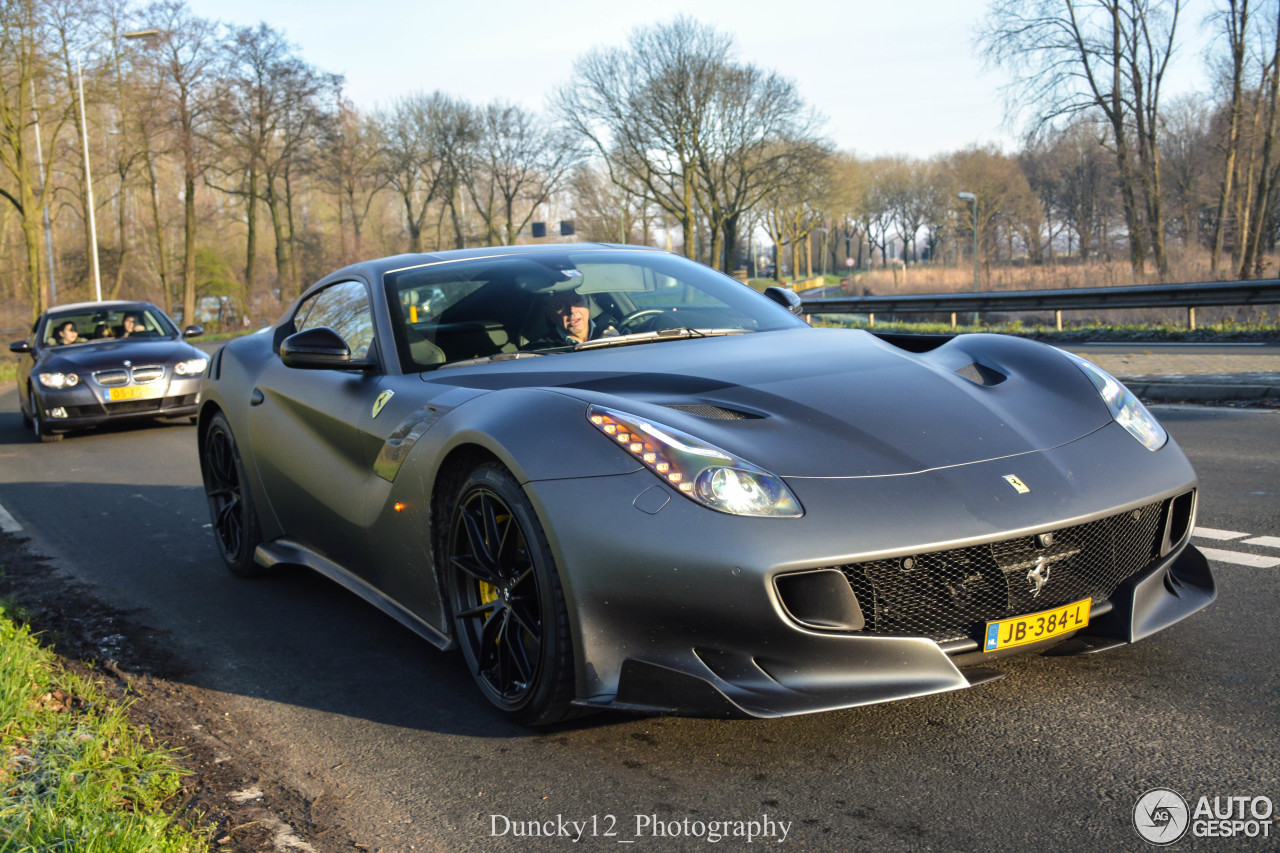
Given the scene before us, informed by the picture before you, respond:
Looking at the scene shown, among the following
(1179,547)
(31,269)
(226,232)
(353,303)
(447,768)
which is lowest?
→ (447,768)

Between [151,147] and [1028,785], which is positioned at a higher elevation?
[151,147]

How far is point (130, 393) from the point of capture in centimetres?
1155

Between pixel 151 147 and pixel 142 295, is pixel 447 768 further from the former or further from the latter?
pixel 142 295

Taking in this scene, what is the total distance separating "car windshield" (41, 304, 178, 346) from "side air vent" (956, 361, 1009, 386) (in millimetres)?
11626

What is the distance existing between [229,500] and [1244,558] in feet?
15.0

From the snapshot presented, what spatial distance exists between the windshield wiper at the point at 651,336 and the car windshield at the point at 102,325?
10554mm

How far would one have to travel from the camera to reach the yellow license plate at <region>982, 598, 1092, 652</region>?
8.68 feet

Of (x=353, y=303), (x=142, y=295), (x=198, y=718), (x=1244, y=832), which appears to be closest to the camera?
(x=1244, y=832)

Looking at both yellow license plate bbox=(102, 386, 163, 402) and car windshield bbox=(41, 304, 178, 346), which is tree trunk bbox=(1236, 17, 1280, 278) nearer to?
car windshield bbox=(41, 304, 178, 346)

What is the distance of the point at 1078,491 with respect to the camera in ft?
9.18

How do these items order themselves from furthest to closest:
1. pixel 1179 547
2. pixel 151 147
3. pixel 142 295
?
pixel 142 295 → pixel 151 147 → pixel 1179 547

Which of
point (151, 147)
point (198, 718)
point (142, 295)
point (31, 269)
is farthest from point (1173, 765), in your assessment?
point (142, 295)

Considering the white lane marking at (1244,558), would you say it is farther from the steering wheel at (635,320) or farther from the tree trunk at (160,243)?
the tree trunk at (160,243)

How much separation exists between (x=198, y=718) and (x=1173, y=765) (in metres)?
2.75
